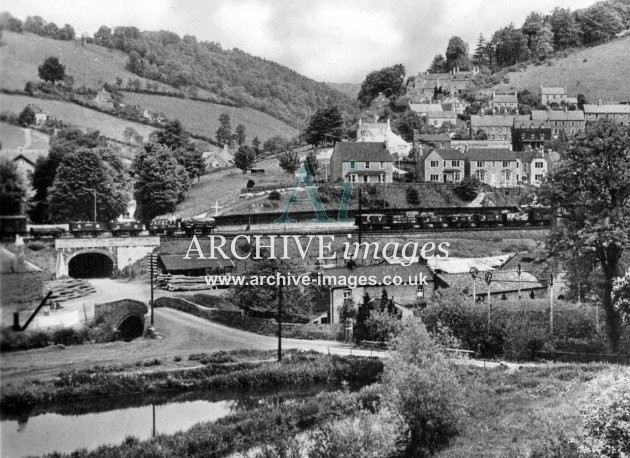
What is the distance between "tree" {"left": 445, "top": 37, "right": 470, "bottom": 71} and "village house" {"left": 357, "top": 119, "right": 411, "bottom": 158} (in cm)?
1959

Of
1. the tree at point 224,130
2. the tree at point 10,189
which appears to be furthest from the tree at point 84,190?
the tree at point 224,130

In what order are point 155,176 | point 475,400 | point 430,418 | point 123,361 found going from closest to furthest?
point 430,418
point 475,400
point 123,361
point 155,176

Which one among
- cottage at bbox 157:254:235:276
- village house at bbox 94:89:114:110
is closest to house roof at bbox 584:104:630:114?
cottage at bbox 157:254:235:276

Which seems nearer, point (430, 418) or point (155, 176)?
point (430, 418)

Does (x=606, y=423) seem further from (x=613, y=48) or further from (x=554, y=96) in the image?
(x=613, y=48)

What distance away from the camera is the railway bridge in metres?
16.5

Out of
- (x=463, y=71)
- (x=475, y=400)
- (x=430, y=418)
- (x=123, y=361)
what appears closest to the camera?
(x=430, y=418)

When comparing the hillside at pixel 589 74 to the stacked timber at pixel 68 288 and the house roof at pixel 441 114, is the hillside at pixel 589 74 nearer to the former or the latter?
the house roof at pixel 441 114

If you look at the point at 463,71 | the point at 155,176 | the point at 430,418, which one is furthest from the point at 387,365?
the point at 463,71

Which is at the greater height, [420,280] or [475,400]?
[420,280]

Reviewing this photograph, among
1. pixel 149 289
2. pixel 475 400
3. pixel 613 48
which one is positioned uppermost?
pixel 613 48

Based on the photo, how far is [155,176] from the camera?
23.5m

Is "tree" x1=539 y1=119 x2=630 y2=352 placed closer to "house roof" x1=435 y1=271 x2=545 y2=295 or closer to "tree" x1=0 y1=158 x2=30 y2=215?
"house roof" x1=435 y1=271 x2=545 y2=295

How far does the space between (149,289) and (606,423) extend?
11083 millimetres
